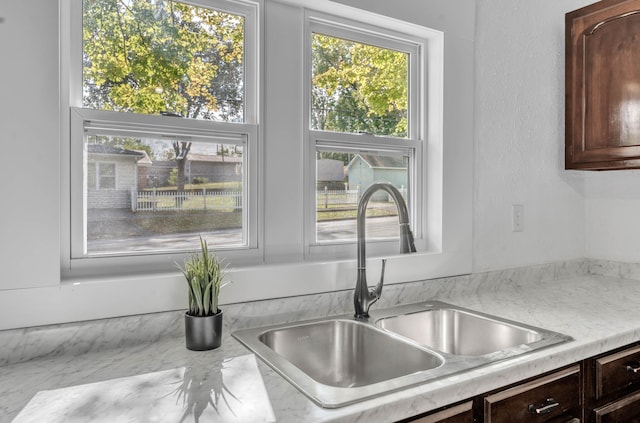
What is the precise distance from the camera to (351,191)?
6.02ft

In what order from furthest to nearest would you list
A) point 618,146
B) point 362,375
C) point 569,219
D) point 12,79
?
point 569,219
point 618,146
point 362,375
point 12,79

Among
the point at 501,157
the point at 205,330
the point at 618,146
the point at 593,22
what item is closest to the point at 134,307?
→ the point at 205,330

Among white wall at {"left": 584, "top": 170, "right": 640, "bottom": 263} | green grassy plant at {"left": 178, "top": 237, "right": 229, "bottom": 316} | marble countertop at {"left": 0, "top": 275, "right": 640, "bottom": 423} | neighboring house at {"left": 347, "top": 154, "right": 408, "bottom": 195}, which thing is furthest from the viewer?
white wall at {"left": 584, "top": 170, "right": 640, "bottom": 263}

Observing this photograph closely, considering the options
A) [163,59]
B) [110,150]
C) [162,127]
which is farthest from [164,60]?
[110,150]

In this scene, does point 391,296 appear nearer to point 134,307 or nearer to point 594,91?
point 134,307

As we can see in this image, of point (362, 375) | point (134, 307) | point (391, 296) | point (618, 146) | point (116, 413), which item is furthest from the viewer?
point (618, 146)

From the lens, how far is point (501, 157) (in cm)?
212

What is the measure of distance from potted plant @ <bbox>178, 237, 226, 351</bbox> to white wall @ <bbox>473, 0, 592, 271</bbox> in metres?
1.27

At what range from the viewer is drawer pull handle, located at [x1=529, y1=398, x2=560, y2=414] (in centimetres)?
120

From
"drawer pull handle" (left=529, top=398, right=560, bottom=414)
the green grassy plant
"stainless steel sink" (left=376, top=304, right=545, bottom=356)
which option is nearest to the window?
the green grassy plant

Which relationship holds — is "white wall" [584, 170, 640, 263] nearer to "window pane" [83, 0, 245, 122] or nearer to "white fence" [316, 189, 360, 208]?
"white fence" [316, 189, 360, 208]

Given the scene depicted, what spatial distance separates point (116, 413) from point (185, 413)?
134mm

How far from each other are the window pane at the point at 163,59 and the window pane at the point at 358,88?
33 centimetres

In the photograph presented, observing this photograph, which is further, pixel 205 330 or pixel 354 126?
pixel 354 126
